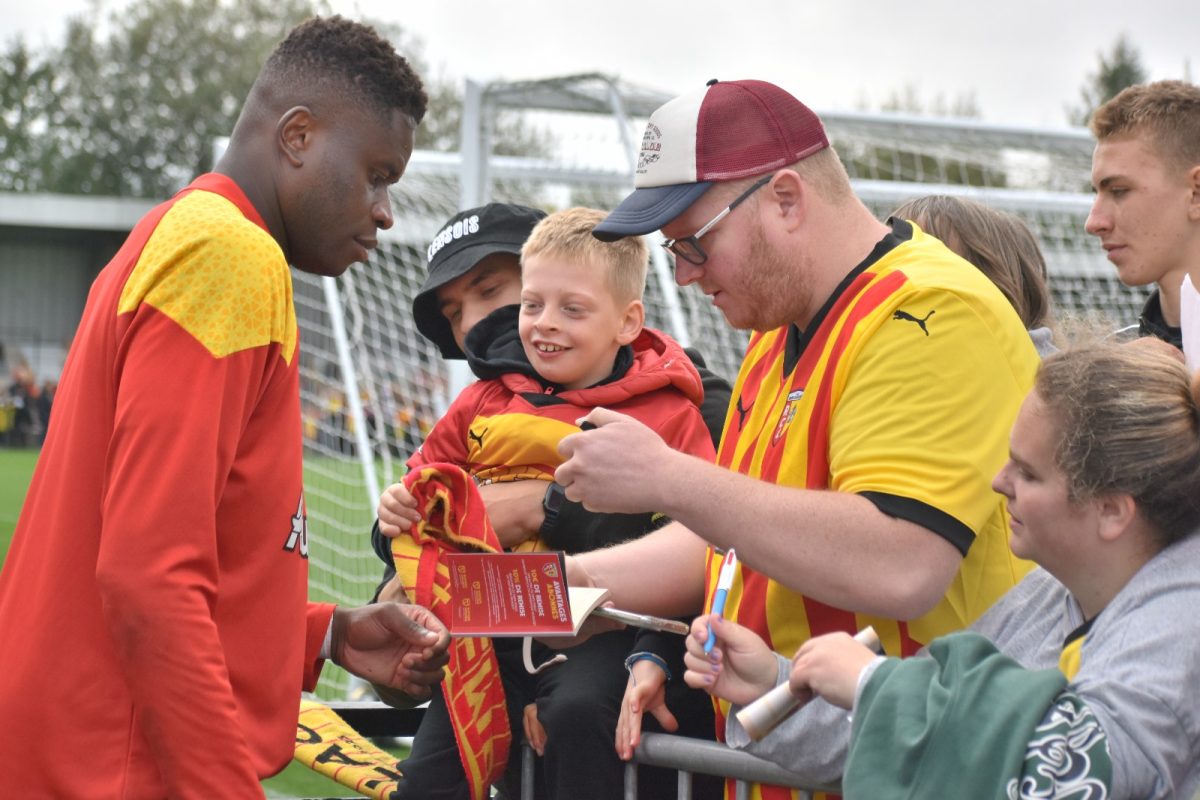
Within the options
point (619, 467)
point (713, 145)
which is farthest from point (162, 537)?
point (713, 145)

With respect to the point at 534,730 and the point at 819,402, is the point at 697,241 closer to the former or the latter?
the point at 819,402

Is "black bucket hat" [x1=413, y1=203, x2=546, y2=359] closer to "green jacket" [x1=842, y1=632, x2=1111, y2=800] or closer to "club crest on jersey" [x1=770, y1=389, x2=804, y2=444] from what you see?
"club crest on jersey" [x1=770, y1=389, x2=804, y2=444]

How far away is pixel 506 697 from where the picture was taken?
320cm

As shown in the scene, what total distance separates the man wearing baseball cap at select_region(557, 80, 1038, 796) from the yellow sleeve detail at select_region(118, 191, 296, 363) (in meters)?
0.59

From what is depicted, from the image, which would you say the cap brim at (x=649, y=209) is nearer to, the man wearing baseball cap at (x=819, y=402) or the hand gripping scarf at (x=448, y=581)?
the man wearing baseball cap at (x=819, y=402)

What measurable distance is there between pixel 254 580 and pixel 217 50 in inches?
2021

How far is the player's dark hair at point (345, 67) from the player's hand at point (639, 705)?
1.20m

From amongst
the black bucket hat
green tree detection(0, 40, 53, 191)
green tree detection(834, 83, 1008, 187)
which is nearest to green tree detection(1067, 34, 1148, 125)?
green tree detection(834, 83, 1008, 187)

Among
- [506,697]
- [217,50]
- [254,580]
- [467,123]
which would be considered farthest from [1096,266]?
[217,50]

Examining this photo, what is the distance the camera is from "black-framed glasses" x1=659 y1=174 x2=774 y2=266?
8.55 ft

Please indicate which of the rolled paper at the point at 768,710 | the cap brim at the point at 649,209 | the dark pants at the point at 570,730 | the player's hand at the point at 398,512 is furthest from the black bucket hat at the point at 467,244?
the rolled paper at the point at 768,710

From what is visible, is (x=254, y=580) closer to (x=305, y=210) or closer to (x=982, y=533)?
(x=305, y=210)

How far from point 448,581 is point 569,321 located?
0.79 m

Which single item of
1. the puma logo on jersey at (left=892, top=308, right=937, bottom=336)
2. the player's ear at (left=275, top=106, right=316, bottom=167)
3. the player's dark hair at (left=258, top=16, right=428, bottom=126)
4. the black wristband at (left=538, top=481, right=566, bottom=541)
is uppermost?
the player's dark hair at (left=258, top=16, right=428, bottom=126)
